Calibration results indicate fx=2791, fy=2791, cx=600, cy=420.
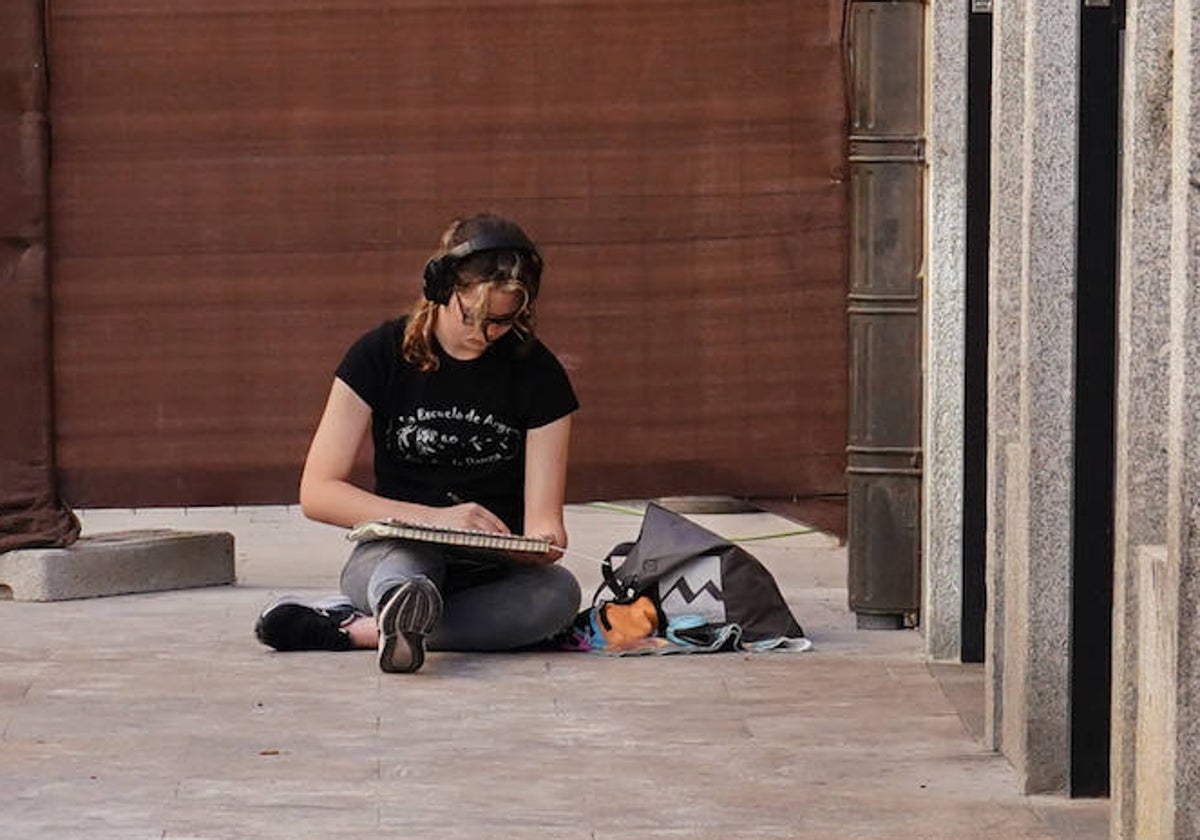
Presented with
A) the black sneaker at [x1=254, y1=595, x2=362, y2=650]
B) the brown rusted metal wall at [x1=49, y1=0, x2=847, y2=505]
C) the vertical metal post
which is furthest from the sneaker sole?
the vertical metal post

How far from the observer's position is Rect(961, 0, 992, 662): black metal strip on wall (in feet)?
24.7

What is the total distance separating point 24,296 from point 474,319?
1.96 m

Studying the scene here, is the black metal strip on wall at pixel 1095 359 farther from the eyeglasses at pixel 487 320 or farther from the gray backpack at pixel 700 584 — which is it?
the eyeglasses at pixel 487 320

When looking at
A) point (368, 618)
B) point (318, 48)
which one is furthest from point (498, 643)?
point (318, 48)

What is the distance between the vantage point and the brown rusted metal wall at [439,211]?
8.70 meters

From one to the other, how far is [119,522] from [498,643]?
4.02 m

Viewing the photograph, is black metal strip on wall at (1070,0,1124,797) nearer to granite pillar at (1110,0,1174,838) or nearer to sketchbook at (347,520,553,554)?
granite pillar at (1110,0,1174,838)

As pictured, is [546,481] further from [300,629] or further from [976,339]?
[976,339]

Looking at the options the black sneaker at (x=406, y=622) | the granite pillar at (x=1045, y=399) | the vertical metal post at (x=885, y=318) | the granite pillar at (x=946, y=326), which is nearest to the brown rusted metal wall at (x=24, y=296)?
the black sneaker at (x=406, y=622)

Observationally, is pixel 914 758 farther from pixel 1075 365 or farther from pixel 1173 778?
pixel 1173 778

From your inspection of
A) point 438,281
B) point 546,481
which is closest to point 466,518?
point 546,481

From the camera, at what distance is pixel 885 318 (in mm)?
8039

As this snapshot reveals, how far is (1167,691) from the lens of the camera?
4.45 metres

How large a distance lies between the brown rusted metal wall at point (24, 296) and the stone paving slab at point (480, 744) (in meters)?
0.41
